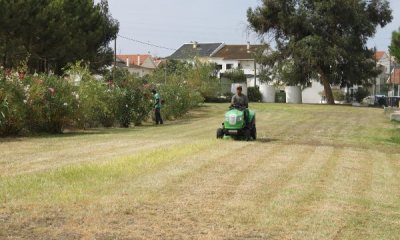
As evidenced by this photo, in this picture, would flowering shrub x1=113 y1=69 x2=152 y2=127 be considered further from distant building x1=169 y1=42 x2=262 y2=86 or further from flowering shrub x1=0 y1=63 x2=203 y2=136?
distant building x1=169 y1=42 x2=262 y2=86

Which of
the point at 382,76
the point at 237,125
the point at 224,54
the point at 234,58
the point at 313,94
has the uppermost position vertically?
the point at 224,54

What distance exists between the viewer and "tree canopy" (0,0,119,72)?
1425 inches

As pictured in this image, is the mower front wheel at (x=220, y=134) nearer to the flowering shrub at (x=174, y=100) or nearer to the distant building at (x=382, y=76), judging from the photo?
the flowering shrub at (x=174, y=100)

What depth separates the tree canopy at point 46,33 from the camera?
3619 cm

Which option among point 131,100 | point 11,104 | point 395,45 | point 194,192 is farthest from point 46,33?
point 194,192

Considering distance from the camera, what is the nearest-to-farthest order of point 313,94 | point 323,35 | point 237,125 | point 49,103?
point 237,125 → point 49,103 → point 323,35 → point 313,94

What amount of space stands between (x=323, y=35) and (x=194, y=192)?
46.6 meters

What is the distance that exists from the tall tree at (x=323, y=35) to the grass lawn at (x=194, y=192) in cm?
3740

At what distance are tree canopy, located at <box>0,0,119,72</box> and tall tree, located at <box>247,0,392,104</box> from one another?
55.6 feet

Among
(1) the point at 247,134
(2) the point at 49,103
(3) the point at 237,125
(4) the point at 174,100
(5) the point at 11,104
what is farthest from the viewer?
(4) the point at 174,100

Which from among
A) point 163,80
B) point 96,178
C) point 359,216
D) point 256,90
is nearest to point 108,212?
point 96,178

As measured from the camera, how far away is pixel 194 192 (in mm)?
8984

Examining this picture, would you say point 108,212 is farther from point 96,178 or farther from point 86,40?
point 86,40

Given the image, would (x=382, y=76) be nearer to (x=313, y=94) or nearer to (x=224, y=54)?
(x=224, y=54)
